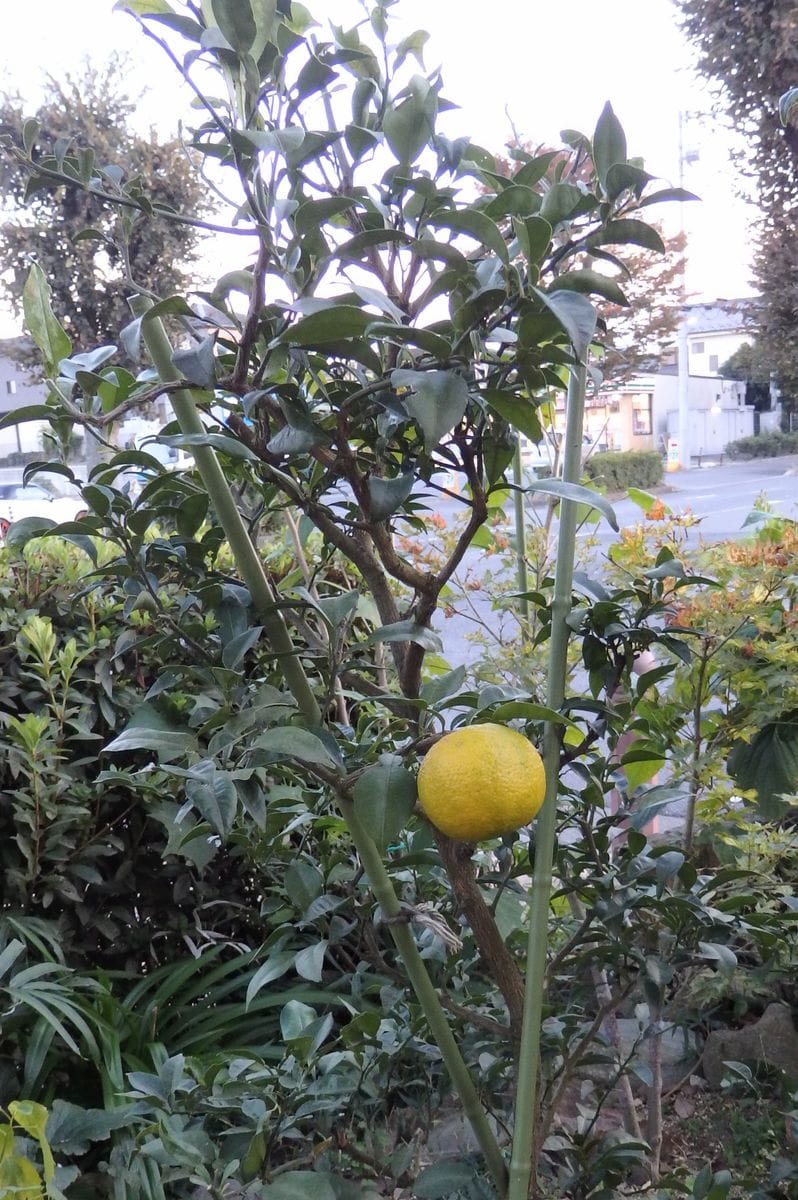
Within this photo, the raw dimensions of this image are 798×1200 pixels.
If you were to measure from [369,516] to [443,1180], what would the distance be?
1.85 ft

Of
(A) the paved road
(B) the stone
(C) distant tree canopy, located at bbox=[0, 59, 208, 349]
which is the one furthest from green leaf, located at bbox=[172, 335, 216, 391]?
(C) distant tree canopy, located at bbox=[0, 59, 208, 349]

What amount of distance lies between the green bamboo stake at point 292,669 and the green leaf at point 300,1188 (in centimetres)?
14

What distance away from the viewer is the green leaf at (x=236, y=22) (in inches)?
20.5

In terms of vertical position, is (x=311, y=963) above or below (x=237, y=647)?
below

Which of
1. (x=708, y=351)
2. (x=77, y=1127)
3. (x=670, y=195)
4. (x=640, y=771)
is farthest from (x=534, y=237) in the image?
(x=708, y=351)

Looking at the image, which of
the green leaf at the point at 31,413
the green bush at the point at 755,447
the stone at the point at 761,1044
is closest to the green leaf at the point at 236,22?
the green leaf at the point at 31,413

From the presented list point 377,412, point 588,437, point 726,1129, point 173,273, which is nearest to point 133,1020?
point 726,1129

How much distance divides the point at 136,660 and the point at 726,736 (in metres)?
0.98

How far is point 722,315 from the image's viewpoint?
640cm

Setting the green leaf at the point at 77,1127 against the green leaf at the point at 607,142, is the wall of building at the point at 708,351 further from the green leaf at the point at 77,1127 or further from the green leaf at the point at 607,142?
the green leaf at the point at 77,1127

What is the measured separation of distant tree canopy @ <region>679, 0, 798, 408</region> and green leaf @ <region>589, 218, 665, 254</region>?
11.9 ft

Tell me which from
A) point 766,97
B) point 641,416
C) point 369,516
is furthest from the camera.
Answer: point 641,416

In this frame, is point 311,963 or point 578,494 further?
point 311,963

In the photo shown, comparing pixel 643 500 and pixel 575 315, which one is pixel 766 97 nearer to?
pixel 643 500
